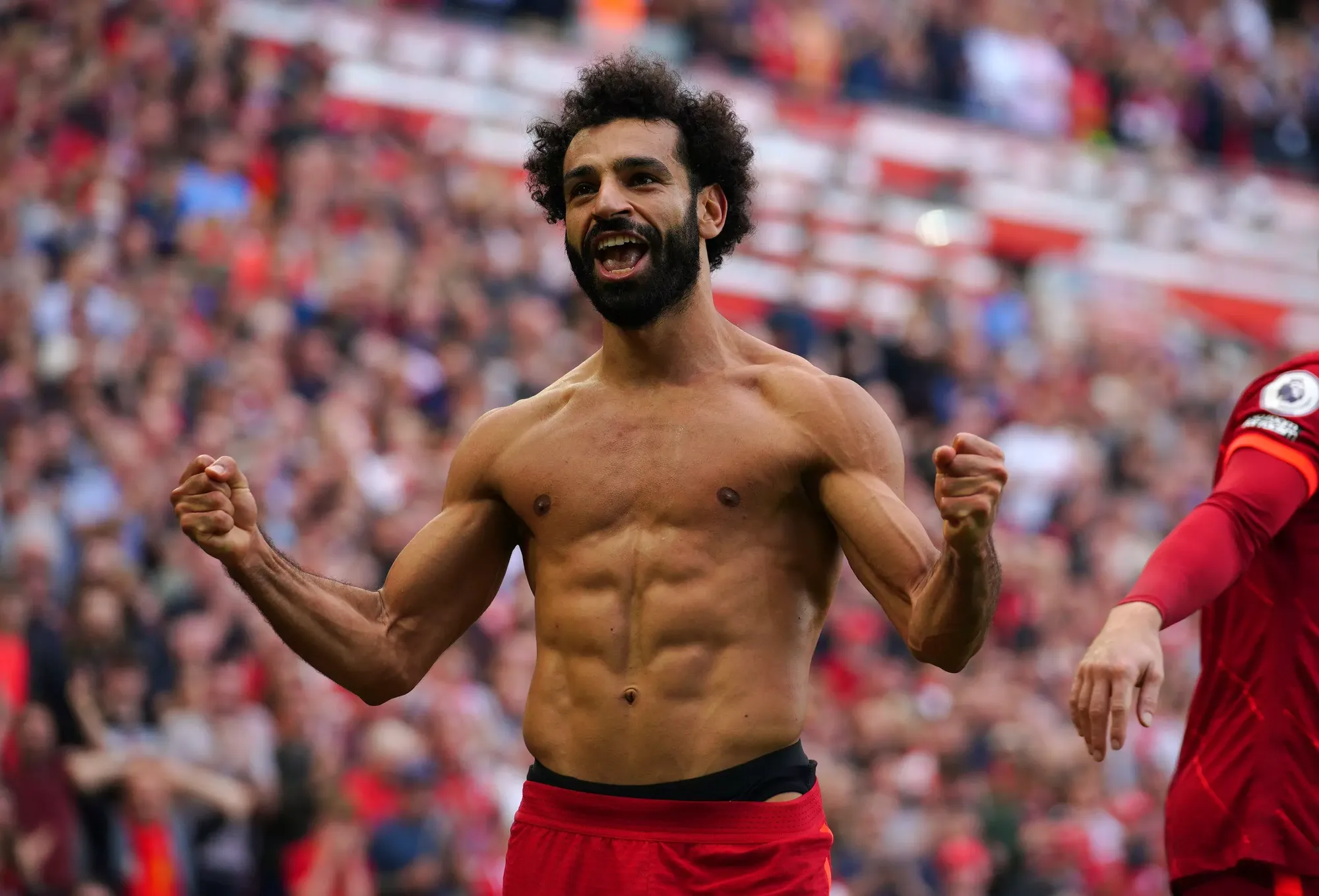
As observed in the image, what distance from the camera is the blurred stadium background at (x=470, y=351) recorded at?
775 cm

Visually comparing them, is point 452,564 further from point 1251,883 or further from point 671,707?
point 1251,883

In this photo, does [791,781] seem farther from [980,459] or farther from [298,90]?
[298,90]

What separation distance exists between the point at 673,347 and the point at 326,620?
1.00 m

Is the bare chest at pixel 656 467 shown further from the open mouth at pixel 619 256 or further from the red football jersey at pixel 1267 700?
the red football jersey at pixel 1267 700

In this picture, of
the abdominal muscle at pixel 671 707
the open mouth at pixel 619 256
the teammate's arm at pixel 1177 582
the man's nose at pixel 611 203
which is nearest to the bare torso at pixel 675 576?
the abdominal muscle at pixel 671 707

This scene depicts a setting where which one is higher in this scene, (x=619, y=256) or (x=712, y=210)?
(x=712, y=210)

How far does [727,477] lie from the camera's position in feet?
13.2

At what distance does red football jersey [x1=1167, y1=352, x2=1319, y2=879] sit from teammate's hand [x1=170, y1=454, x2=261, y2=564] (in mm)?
Result: 2008

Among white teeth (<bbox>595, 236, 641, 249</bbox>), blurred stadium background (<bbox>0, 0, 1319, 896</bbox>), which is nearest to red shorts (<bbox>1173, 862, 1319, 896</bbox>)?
white teeth (<bbox>595, 236, 641, 249</bbox>)

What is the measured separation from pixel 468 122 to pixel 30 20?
3582 mm

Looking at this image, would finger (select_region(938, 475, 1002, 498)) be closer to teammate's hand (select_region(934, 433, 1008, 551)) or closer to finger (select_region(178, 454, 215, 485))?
teammate's hand (select_region(934, 433, 1008, 551))

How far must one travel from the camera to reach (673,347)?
4.27m

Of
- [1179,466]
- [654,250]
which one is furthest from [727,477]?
[1179,466]

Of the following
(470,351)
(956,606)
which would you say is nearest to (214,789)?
(470,351)
